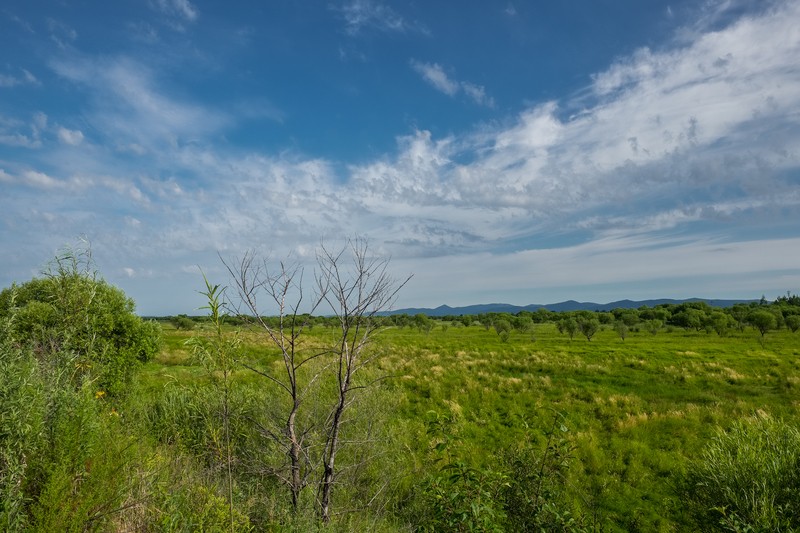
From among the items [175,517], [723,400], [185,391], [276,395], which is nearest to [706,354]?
[723,400]

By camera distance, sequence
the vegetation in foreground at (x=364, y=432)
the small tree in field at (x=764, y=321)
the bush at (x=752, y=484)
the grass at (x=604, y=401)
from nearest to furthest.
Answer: the vegetation in foreground at (x=364, y=432), the bush at (x=752, y=484), the grass at (x=604, y=401), the small tree in field at (x=764, y=321)

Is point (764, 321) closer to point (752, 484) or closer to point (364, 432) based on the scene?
point (752, 484)

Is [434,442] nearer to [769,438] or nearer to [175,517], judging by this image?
[769,438]

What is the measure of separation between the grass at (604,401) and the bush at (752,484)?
4.23ft

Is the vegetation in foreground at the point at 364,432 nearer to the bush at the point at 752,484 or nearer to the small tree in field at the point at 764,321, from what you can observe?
the bush at the point at 752,484

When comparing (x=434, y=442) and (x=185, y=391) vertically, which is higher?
(x=185, y=391)

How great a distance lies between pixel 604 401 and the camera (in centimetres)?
2714

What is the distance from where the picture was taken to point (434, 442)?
20094mm

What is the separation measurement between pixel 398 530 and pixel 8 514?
9100 mm

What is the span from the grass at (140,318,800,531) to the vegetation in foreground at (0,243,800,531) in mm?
160

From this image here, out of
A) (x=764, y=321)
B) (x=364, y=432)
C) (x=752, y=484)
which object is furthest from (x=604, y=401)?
(x=764, y=321)

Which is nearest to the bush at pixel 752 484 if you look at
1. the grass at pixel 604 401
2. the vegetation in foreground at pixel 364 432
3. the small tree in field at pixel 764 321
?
the vegetation in foreground at pixel 364 432

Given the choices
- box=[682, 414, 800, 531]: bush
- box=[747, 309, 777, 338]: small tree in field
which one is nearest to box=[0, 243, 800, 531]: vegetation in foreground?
box=[682, 414, 800, 531]: bush

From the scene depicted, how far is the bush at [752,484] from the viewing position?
8531 mm
